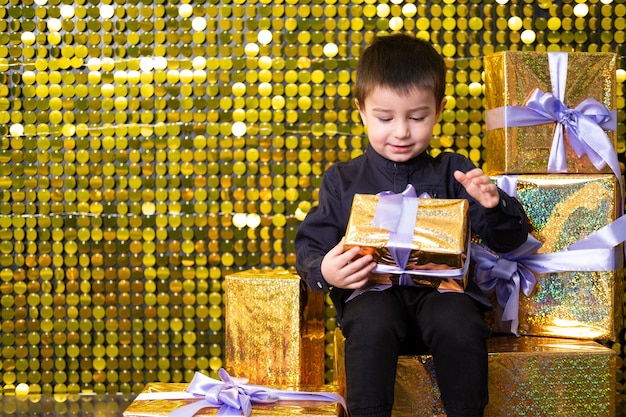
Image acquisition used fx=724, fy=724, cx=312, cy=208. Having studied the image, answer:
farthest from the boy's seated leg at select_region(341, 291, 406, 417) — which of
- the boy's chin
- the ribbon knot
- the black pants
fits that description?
the ribbon knot

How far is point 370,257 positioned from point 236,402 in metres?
0.33

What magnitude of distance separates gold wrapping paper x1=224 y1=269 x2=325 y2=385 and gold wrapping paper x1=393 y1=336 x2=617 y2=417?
227 mm

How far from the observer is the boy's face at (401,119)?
3.83 feet

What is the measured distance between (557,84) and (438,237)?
1.56 ft

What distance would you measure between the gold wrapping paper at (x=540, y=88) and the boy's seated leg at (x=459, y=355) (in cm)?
36

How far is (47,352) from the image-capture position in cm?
175

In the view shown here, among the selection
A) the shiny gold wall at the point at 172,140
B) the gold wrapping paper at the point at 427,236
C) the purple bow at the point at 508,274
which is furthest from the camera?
the shiny gold wall at the point at 172,140

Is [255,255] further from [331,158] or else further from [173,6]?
[173,6]

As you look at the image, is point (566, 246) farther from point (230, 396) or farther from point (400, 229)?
point (230, 396)

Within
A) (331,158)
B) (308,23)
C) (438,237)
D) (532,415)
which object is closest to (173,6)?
(308,23)

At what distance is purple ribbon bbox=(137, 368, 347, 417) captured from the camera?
1156mm

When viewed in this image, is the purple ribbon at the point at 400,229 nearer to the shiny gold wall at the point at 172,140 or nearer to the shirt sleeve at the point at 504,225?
the shirt sleeve at the point at 504,225

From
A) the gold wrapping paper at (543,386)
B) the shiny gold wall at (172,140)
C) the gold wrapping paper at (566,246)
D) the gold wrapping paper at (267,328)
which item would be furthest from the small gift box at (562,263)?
the shiny gold wall at (172,140)

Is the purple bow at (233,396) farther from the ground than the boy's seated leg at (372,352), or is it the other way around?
the boy's seated leg at (372,352)
